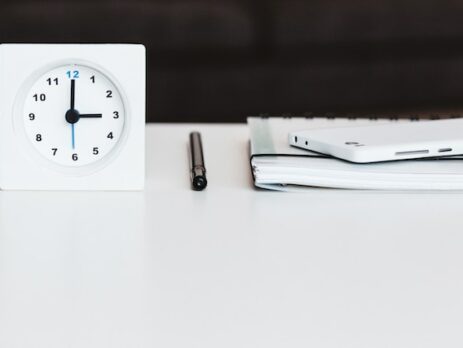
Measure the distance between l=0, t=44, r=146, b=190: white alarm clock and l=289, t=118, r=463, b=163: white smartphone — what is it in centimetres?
18

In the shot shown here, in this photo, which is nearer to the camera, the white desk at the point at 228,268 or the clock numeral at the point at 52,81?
the white desk at the point at 228,268

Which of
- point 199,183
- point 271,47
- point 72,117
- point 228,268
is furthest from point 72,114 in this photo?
point 271,47

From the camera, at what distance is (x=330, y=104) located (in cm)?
207

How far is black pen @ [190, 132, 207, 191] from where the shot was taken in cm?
82

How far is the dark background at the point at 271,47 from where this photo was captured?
6.62ft

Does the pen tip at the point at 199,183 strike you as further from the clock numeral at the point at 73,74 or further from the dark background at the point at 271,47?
the dark background at the point at 271,47

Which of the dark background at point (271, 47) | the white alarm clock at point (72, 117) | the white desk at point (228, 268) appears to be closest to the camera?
the white desk at point (228, 268)

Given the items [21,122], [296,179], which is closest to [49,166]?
[21,122]

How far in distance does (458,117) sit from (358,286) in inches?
17.6

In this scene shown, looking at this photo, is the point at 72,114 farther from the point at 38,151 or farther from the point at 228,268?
the point at 228,268

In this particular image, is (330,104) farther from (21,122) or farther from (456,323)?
(456,323)

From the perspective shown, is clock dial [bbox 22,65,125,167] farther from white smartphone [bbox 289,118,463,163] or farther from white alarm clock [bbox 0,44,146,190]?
white smartphone [bbox 289,118,463,163]

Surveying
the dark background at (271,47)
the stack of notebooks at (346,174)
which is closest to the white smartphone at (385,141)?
the stack of notebooks at (346,174)

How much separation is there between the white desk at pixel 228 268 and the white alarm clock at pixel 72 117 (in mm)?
20
